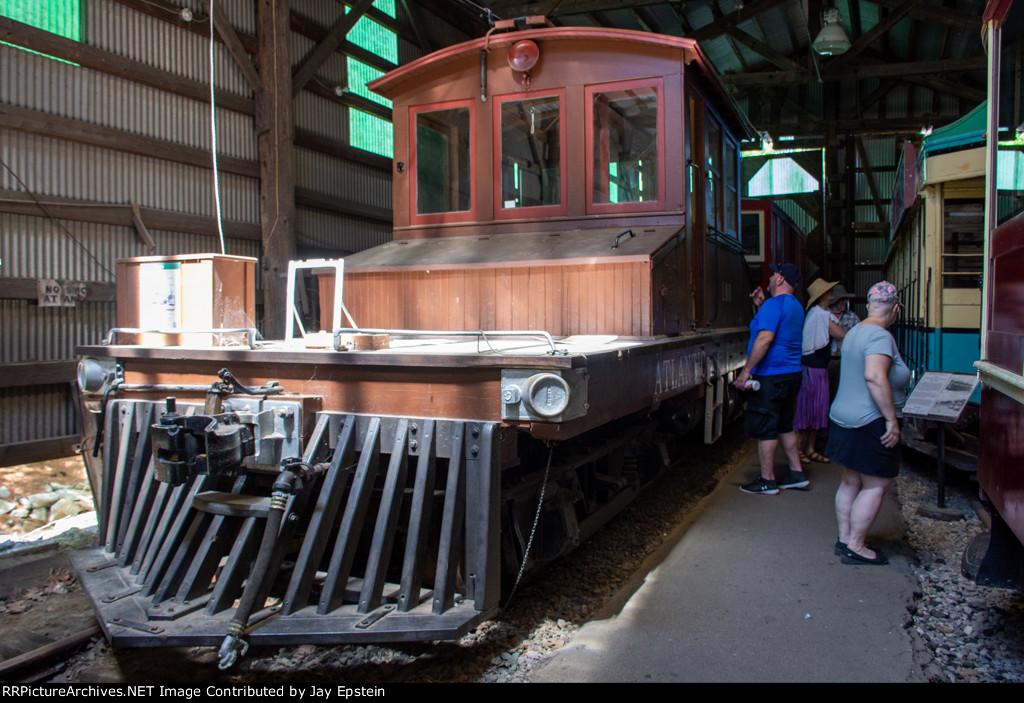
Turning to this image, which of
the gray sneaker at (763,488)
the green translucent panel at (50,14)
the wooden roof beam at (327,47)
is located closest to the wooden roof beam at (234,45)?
the wooden roof beam at (327,47)

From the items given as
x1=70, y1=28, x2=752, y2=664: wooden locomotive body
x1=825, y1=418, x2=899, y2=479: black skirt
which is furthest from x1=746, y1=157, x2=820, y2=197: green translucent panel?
x1=825, y1=418, x2=899, y2=479: black skirt

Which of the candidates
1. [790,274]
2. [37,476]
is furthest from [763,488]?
[37,476]

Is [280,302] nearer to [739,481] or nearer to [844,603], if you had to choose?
[739,481]

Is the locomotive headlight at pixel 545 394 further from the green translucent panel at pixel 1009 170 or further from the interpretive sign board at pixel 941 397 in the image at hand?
the interpretive sign board at pixel 941 397

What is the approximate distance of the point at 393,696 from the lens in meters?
2.40

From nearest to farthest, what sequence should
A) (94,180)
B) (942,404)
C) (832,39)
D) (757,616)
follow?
(757,616) → (942,404) → (94,180) → (832,39)

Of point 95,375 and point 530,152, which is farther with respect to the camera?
point 530,152

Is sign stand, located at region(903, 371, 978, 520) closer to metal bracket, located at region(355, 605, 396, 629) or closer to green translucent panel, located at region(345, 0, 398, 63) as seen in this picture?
metal bracket, located at region(355, 605, 396, 629)

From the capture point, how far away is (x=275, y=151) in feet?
25.4

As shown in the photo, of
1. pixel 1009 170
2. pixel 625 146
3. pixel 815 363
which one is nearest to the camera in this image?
pixel 1009 170

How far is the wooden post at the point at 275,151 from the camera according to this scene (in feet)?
25.2

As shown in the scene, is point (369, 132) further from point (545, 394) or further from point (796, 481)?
point (545, 394)

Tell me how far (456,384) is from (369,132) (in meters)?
8.00

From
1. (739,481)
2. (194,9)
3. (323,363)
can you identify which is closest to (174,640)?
(323,363)
